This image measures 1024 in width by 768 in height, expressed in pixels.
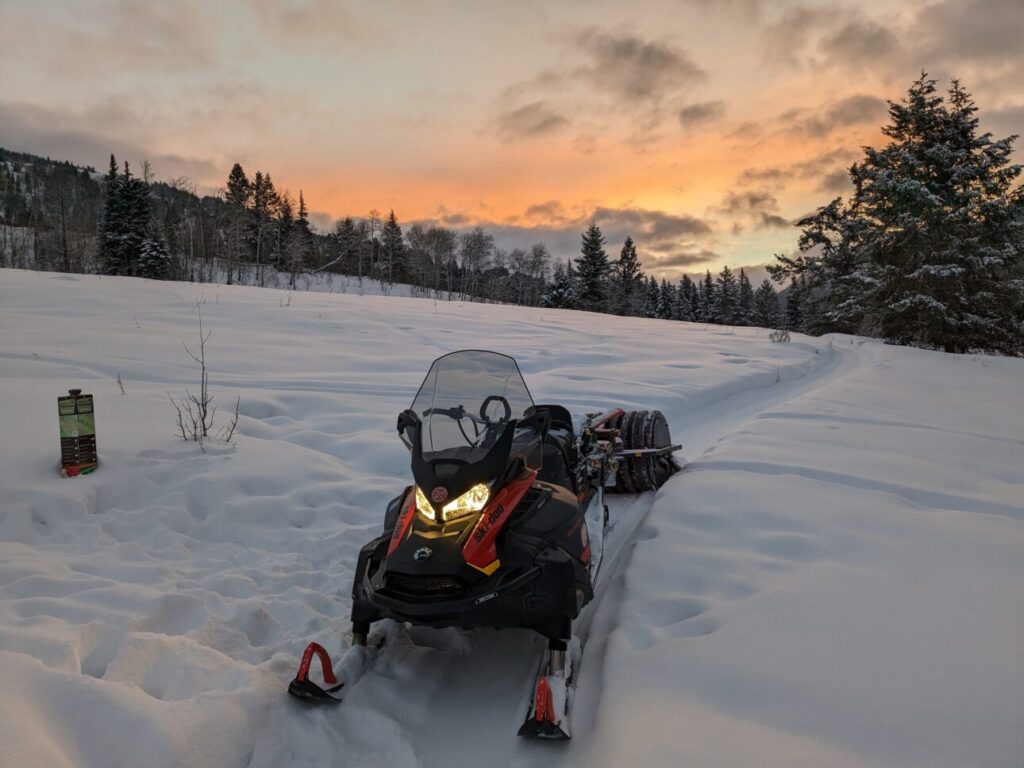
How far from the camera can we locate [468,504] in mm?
2715

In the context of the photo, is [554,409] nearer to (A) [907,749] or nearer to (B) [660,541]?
(B) [660,541]

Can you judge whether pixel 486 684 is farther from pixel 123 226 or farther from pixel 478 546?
pixel 123 226

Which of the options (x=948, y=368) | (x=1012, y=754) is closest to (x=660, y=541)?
(x=1012, y=754)

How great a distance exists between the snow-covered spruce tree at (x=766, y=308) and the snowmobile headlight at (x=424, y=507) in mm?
68079

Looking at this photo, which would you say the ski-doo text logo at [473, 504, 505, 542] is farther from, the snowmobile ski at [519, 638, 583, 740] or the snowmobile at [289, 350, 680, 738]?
the snowmobile ski at [519, 638, 583, 740]

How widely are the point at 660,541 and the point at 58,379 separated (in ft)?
22.1

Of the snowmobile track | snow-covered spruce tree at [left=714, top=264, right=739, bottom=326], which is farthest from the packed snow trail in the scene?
snow-covered spruce tree at [left=714, top=264, right=739, bottom=326]

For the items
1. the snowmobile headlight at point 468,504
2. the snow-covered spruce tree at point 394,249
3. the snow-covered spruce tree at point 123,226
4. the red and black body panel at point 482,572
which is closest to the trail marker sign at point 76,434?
the red and black body panel at point 482,572

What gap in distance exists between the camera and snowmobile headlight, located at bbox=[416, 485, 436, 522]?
2.73 meters

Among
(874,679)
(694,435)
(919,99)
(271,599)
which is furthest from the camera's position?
(919,99)

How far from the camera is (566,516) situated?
300cm

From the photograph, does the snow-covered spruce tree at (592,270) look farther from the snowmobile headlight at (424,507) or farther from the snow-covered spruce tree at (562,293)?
the snowmobile headlight at (424,507)

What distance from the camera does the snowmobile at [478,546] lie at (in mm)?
2518

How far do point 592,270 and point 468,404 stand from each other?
45758 millimetres
